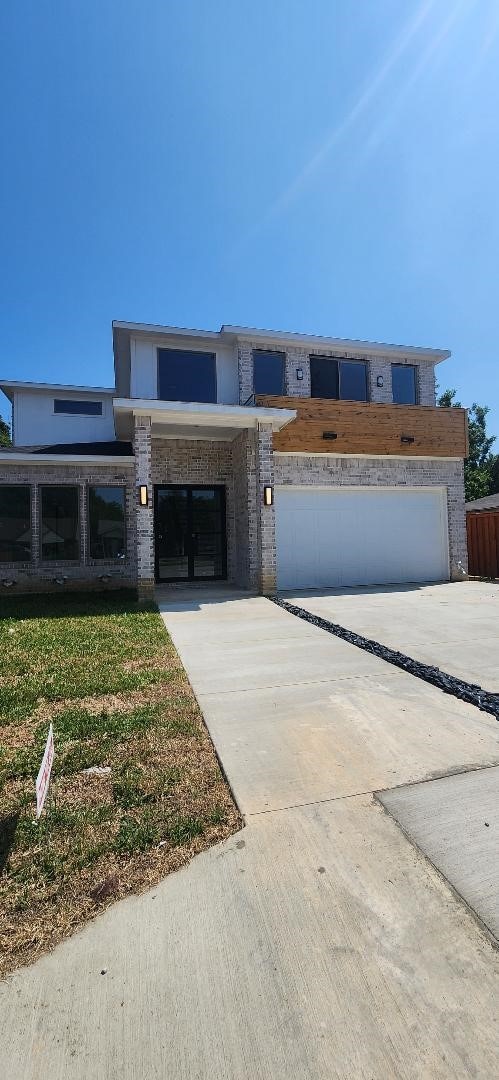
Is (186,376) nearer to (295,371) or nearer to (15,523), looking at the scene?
(295,371)

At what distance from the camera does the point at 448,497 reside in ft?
41.1

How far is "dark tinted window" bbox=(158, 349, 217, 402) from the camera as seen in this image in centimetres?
1162

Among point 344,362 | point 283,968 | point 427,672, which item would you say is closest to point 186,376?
point 344,362

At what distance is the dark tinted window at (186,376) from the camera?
11.6m

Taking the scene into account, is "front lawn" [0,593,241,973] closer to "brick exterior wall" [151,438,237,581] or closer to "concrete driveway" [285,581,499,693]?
"concrete driveway" [285,581,499,693]

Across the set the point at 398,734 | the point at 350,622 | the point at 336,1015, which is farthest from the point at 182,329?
the point at 336,1015

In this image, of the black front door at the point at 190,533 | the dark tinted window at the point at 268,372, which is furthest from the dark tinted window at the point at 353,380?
the black front door at the point at 190,533

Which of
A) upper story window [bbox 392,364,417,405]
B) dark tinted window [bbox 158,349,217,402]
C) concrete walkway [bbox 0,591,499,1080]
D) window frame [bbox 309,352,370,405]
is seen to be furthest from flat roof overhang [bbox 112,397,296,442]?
concrete walkway [bbox 0,591,499,1080]

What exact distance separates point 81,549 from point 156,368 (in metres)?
4.89

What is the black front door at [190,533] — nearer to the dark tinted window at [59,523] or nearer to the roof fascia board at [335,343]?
the dark tinted window at [59,523]

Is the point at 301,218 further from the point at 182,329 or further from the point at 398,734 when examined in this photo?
the point at 398,734

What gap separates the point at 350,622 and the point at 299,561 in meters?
4.09

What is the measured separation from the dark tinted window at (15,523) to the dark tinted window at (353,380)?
28.4ft

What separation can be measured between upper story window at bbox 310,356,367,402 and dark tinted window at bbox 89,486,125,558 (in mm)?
5910
